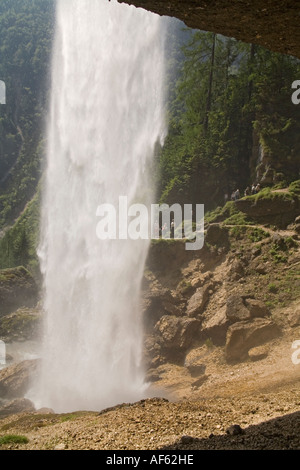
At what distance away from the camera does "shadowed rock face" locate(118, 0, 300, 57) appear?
5.47 m

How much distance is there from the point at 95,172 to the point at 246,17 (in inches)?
974

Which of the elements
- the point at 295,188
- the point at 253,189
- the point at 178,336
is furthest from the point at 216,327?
the point at 253,189

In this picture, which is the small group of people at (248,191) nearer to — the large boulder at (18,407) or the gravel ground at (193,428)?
the gravel ground at (193,428)

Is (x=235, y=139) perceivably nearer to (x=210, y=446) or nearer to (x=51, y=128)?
(x=51, y=128)

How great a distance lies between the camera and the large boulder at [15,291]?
31281 mm

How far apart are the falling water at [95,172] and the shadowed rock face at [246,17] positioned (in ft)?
55.4

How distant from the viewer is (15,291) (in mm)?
32125

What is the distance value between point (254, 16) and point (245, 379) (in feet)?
37.2

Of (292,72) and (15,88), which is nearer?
(292,72)

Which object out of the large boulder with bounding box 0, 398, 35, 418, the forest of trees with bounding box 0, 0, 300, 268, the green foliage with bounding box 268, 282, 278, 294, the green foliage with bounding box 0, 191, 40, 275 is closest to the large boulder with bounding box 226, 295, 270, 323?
the green foliage with bounding box 268, 282, 278, 294
